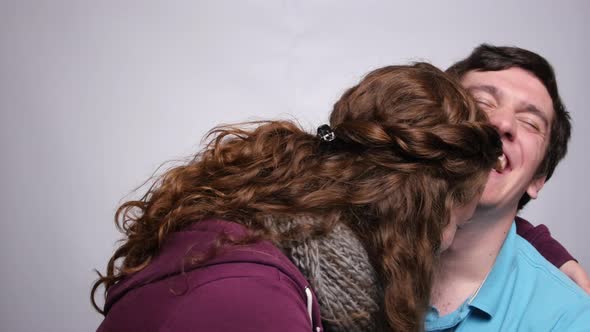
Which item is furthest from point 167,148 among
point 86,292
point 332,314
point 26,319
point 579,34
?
point 579,34

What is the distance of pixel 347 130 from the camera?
1.21m

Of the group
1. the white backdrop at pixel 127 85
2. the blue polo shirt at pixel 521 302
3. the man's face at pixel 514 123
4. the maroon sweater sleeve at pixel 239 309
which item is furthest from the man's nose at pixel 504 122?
the maroon sweater sleeve at pixel 239 309

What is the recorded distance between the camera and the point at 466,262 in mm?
Answer: 1763

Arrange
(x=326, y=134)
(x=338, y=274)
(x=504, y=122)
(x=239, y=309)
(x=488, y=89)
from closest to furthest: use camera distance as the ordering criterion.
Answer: (x=239, y=309)
(x=338, y=274)
(x=326, y=134)
(x=504, y=122)
(x=488, y=89)

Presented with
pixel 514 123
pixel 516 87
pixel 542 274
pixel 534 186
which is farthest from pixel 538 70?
pixel 542 274

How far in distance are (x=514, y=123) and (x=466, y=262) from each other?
1.38ft

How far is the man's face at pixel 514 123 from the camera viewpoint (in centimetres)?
174

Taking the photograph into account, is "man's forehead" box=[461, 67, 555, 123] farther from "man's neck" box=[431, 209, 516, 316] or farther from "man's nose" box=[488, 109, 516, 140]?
"man's neck" box=[431, 209, 516, 316]

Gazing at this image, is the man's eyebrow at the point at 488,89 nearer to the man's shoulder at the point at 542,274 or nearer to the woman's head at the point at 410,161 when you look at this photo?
the man's shoulder at the point at 542,274

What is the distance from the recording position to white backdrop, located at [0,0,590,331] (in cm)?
235

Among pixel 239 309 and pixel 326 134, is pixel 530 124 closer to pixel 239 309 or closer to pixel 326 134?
pixel 326 134

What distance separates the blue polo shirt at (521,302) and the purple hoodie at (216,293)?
0.71m

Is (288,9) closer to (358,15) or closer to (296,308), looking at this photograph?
(358,15)

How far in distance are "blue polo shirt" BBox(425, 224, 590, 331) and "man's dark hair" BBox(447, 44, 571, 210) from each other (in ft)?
1.10
